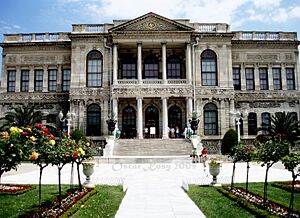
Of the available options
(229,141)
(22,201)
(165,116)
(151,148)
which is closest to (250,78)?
(229,141)

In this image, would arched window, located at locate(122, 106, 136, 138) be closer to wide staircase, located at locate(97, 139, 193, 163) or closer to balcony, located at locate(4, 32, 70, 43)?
wide staircase, located at locate(97, 139, 193, 163)

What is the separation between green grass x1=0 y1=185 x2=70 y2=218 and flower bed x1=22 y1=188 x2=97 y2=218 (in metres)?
0.49

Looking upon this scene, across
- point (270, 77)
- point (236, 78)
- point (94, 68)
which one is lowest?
point (236, 78)

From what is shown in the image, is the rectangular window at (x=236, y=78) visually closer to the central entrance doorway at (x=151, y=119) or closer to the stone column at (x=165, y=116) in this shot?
the stone column at (x=165, y=116)

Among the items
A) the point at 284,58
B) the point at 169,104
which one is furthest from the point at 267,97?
the point at 169,104

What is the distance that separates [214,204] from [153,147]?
18.9m

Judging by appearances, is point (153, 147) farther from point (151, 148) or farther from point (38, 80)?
point (38, 80)

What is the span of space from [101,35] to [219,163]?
80.6 feet

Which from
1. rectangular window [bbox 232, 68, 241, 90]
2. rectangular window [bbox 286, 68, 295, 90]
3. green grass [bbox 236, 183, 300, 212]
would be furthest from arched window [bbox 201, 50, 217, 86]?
green grass [bbox 236, 183, 300, 212]

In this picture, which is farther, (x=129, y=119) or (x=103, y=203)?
→ (x=129, y=119)

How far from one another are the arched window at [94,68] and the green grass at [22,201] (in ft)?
72.6

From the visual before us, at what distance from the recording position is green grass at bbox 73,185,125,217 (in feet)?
28.2

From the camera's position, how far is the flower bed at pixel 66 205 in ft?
26.4

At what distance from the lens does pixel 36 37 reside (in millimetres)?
36125
